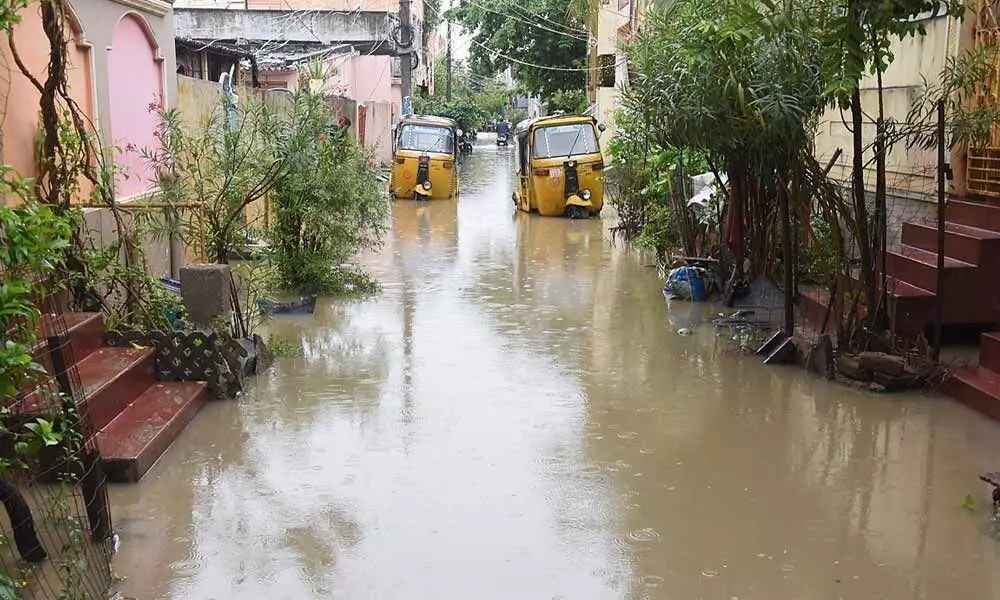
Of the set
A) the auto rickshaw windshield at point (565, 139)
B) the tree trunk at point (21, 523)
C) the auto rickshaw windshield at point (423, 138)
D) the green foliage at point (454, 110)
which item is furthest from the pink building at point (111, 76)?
the green foliage at point (454, 110)

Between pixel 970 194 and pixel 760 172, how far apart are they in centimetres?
185

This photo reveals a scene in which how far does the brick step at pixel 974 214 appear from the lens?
759 centimetres

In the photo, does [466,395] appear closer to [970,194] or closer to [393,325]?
Answer: [393,325]

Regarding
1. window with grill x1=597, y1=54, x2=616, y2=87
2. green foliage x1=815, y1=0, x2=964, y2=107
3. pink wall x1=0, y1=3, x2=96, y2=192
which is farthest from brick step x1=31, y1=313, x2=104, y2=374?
window with grill x1=597, y1=54, x2=616, y2=87

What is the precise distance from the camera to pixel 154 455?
549cm

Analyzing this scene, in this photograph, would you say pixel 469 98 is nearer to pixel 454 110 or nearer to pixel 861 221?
pixel 454 110

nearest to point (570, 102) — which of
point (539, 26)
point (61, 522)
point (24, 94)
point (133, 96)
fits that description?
point (539, 26)

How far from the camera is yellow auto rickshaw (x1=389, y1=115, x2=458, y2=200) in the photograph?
21.4m

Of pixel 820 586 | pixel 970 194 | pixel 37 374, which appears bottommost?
pixel 820 586

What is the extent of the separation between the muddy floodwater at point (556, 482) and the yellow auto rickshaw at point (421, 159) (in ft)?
42.7

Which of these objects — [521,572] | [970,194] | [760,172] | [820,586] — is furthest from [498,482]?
[970,194]

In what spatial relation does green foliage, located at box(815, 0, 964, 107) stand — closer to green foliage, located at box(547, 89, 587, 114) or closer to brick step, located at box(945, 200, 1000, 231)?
brick step, located at box(945, 200, 1000, 231)

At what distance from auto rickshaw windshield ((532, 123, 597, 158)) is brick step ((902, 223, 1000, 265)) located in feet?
34.1

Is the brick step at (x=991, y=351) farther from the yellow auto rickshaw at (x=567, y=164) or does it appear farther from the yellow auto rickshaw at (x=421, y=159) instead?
the yellow auto rickshaw at (x=421, y=159)
